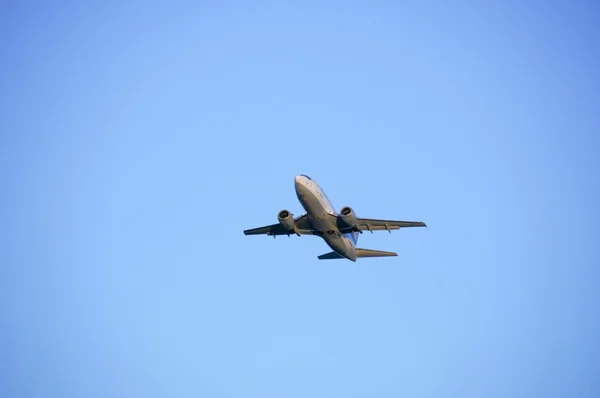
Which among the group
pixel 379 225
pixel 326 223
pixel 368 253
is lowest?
pixel 326 223

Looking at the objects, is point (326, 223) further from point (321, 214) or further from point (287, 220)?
point (287, 220)

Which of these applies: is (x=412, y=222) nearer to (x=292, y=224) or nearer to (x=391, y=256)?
(x=391, y=256)

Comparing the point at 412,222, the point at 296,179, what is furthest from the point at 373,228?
the point at 296,179

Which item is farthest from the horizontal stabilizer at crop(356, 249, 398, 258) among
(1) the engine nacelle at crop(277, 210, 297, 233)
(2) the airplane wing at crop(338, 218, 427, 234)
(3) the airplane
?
(1) the engine nacelle at crop(277, 210, 297, 233)

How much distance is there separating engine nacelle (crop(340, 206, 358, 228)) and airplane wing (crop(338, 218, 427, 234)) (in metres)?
0.66

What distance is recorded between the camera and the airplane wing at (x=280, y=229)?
57.3 metres

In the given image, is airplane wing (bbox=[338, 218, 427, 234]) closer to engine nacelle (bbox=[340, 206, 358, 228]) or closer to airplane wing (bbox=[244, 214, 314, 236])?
engine nacelle (bbox=[340, 206, 358, 228])

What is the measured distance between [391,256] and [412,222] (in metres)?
4.53

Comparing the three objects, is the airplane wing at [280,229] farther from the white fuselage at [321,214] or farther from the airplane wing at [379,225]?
the airplane wing at [379,225]

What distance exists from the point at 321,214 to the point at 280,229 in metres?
6.03

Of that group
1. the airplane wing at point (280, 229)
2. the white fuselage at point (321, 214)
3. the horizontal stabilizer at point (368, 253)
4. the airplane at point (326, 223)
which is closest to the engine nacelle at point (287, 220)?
the airplane at point (326, 223)

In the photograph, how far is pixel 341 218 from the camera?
183ft

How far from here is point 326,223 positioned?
183ft

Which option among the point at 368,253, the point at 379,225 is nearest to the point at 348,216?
the point at 379,225
